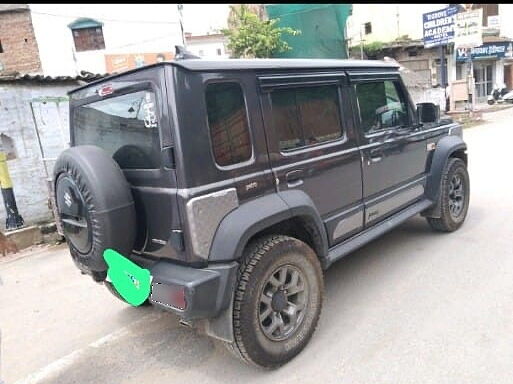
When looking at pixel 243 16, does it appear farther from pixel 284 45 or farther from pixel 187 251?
pixel 187 251

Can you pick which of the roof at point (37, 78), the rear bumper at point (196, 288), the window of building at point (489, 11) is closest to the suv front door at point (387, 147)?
the rear bumper at point (196, 288)

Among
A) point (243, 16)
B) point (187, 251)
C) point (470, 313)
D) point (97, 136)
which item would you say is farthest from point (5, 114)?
point (243, 16)

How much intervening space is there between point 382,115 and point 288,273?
73.8 inches

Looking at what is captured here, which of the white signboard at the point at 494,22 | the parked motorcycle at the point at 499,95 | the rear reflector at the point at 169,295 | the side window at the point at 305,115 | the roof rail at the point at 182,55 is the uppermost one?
the white signboard at the point at 494,22

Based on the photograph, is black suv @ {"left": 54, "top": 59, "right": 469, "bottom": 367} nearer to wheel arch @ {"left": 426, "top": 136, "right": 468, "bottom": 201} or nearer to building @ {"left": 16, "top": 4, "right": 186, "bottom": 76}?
wheel arch @ {"left": 426, "top": 136, "right": 468, "bottom": 201}

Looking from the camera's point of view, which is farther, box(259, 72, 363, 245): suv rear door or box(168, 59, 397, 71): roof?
box(259, 72, 363, 245): suv rear door

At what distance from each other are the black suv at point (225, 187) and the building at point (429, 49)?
2269 cm

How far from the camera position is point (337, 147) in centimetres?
329

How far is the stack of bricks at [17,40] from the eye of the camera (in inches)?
657

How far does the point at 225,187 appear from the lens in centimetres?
249

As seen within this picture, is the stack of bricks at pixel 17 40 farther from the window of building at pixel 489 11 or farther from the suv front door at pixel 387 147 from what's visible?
the window of building at pixel 489 11

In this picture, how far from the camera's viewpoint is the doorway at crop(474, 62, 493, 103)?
86.9ft

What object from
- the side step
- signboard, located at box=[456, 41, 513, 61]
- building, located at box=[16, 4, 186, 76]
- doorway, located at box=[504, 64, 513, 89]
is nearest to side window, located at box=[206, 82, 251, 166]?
the side step

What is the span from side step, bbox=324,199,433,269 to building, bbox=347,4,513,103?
70.8 feet
